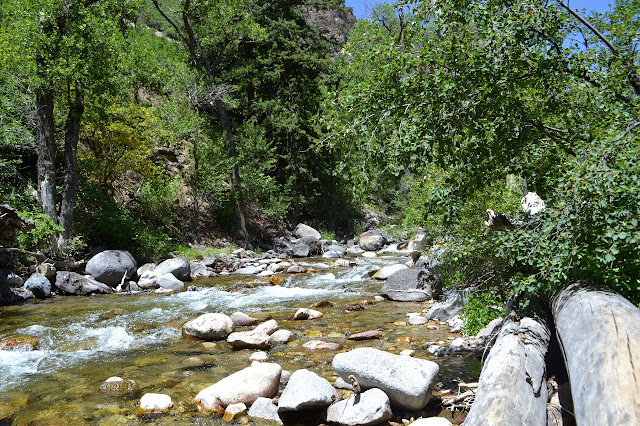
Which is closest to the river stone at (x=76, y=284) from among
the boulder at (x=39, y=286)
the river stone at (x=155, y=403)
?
the boulder at (x=39, y=286)

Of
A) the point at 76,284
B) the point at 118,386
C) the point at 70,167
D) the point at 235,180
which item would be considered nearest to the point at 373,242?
the point at 235,180

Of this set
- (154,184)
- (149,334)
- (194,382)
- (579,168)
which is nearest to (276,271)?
(154,184)

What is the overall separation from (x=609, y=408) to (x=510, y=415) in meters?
0.60

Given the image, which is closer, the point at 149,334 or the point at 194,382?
the point at 194,382

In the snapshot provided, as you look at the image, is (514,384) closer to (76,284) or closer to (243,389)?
(243,389)

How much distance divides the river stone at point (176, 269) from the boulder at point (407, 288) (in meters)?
6.66

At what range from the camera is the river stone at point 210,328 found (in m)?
7.14

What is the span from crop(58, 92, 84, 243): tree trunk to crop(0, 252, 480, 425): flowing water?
2968 millimetres

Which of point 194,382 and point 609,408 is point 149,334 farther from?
point 609,408

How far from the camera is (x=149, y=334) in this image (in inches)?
296

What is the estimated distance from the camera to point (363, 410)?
13.3ft

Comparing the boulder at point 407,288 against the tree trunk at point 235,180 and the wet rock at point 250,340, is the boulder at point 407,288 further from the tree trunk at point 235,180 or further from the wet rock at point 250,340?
the tree trunk at point 235,180

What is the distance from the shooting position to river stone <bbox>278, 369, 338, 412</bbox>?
418cm

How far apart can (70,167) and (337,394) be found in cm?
1200
